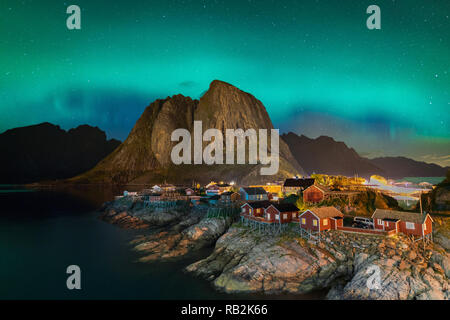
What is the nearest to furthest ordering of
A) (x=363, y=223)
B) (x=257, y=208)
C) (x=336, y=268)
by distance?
(x=336, y=268)
(x=363, y=223)
(x=257, y=208)

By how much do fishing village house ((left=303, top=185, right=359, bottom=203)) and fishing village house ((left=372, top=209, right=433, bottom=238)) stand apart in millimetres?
11322

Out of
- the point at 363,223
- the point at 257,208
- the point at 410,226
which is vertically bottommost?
the point at 363,223

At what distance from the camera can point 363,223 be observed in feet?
119

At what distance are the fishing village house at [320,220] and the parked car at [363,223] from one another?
10.4 ft

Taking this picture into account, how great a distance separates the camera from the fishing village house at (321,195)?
45.2 metres

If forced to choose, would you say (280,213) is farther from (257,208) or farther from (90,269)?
(90,269)

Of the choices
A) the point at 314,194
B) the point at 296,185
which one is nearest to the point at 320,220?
the point at 314,194

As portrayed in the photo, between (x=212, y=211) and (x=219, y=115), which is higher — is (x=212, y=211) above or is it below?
below

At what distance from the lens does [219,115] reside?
196625mm

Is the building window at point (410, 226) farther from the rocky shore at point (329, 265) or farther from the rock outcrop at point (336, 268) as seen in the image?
the rock outcrop at point (336, 268)

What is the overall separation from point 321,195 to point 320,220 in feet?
48.0
